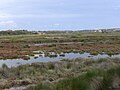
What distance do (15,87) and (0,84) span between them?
0.73 metres

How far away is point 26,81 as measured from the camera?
1474 cm

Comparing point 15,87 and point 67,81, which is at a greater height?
point 67,81

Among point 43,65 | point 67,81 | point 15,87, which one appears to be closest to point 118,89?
point 67,81

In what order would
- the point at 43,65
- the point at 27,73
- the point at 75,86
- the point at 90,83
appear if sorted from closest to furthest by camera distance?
the point at 75,86
the point at 90,83
the point at 27,73
the point at 43,65

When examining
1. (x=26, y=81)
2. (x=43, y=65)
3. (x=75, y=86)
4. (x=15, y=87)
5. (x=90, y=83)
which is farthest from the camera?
(x=43, y=65)

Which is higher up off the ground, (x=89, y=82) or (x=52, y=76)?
(x=89, y=82)

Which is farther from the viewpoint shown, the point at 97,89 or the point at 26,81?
the point at 26,81

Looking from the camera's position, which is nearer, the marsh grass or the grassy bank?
the marsh grass

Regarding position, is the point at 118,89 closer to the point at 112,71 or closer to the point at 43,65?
the point at 112,71

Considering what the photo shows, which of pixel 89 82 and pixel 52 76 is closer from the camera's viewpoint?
pixel 89 82

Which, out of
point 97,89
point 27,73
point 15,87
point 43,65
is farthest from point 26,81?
point 43,65

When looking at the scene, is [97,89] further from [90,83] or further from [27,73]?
[27,73]

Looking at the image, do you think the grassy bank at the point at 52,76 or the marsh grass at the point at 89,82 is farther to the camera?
the grassy bank at the point at 52,76

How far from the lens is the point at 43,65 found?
2169 centimetres
